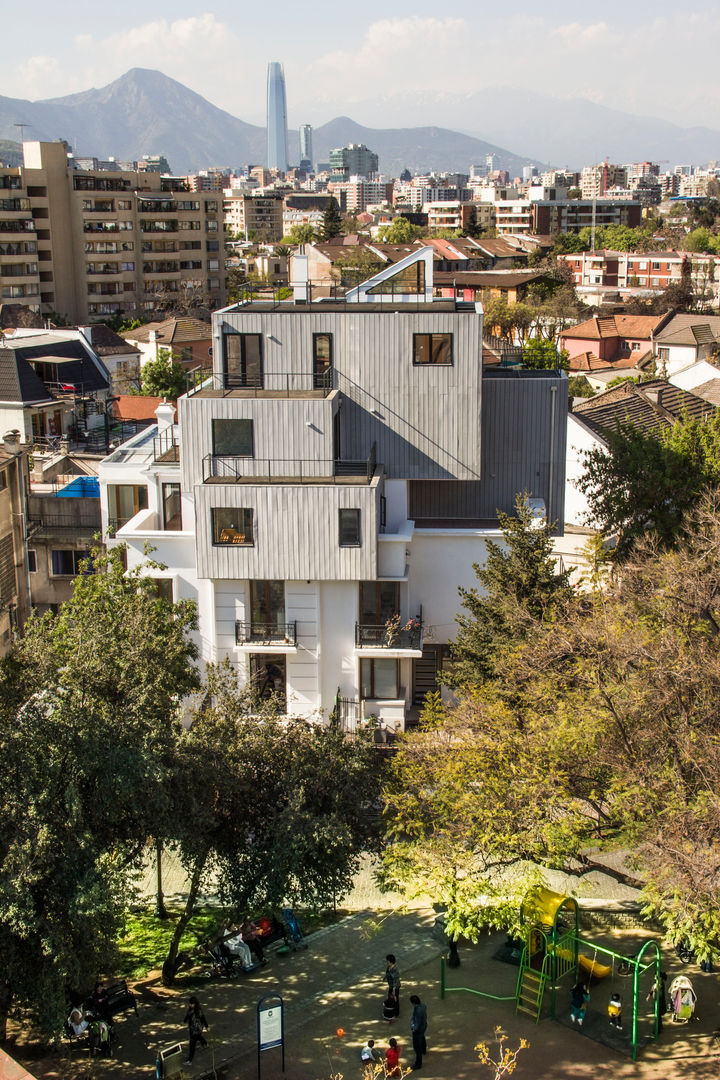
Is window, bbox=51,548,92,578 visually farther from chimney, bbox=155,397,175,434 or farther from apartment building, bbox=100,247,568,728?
chimney, bbox=155,397,175,434

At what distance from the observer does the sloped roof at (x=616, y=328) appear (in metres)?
86.3

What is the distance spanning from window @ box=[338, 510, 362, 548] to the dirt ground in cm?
895

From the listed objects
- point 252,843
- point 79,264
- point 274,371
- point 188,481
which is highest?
point 79,264

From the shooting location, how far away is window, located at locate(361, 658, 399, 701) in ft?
92.5

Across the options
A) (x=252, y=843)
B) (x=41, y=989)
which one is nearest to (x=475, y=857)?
(x=252, y=843)

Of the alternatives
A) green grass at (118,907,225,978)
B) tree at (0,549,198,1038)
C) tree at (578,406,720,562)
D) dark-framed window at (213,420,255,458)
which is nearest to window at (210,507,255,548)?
dark-framed window at (213,420,255,458)

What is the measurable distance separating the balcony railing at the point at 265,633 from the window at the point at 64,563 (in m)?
8.42

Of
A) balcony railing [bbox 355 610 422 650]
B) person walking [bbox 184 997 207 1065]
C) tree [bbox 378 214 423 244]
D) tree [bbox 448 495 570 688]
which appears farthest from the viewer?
tree [bbox 378 214 423 244]

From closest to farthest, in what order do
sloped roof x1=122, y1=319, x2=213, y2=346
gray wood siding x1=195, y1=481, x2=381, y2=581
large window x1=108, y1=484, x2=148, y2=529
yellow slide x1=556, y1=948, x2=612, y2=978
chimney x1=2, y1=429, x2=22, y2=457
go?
yellow slide x1=556, y1=948, x2=612, y2=978 < gray wood siding x1=195, y1=481, x2=381, y2=581 < large window x1=108, y1=484, x2=148, y2=529 < chimney x1=2, y1=429, x2=22, y2=457 < sloped roof x1=122, y1=319, x2=213, y2=346

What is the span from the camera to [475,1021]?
19.6m

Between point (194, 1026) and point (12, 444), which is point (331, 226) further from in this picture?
point (194, 1026)

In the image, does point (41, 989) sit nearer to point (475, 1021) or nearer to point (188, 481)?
point (475, 1021)

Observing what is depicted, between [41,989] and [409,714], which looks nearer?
[41,989]

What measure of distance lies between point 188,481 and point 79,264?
7434 centimetres
